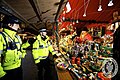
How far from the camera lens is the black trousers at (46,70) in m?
5.53

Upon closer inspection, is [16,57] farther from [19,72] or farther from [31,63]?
[31,63]

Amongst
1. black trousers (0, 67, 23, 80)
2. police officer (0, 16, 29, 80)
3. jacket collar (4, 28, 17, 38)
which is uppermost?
jacket collar (4, 28, 17, 38)

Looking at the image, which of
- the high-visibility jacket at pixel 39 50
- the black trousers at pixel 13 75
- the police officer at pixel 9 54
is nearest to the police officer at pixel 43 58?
the high-visibility jacket at pixel 39 50

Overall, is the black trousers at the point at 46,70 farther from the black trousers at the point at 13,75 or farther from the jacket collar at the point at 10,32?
the jacket collar at the point at 10,32

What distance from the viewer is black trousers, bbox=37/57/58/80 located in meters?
5.53

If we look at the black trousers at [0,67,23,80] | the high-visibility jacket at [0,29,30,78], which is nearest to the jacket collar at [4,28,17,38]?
the high-visibility jacket at [0,29,30,78]

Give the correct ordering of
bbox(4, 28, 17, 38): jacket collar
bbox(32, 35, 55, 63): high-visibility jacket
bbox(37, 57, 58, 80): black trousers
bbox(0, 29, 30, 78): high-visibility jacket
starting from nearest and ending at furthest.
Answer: bbox(0, 29, 30, 78): high-visibility jacket
bbox(4, 28, 17, 38): jacket collar
bbox(32, 35, 55, 63): high-visibility jacket
bbox(37, 57, 58, 80): black trousers

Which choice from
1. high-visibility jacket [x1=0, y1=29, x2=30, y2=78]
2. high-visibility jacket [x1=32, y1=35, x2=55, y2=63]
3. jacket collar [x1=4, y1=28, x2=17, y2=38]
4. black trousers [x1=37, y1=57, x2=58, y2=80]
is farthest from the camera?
black trousers [x1=37, y1=57, x2=58, y2=80]

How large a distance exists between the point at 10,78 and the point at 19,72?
0.78 ft

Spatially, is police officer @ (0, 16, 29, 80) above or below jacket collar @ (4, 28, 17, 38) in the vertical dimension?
below

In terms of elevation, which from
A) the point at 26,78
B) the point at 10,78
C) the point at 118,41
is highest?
the point at 118,41

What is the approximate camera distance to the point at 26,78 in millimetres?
6238

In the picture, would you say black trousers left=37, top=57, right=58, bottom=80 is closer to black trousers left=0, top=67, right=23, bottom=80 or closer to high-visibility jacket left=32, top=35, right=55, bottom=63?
high-visibility jacket left=32, top=35, right=55, bottom=63

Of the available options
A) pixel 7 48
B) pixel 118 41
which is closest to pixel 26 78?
pixel 7 48
